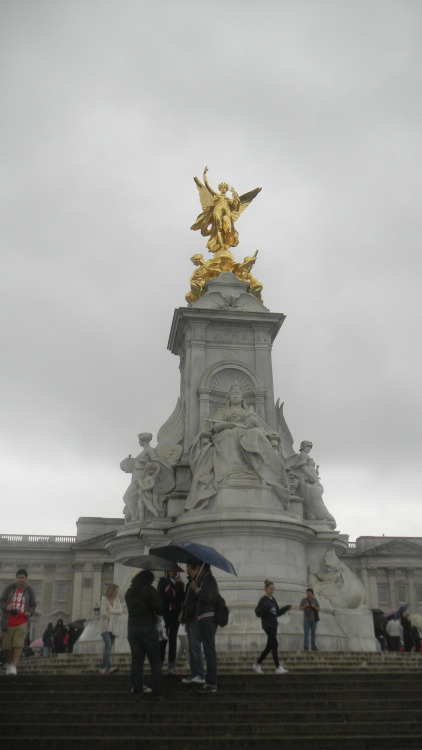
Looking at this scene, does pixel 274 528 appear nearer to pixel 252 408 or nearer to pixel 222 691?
pixel 252 408

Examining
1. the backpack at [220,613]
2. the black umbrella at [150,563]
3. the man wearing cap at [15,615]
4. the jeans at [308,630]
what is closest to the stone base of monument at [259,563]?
the jeans at [308,630]

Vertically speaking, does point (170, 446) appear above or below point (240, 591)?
above

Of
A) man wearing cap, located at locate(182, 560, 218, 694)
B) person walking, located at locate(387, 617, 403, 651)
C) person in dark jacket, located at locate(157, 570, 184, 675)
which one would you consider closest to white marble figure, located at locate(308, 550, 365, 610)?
person walking, located at locate(387, 617, 403, 651)

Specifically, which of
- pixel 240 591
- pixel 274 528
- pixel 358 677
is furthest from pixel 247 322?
pixel 358 677

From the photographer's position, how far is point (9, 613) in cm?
1209

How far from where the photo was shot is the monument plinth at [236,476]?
19.8 m

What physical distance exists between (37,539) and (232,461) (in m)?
45.5

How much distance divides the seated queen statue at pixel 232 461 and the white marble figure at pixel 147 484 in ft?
4.84

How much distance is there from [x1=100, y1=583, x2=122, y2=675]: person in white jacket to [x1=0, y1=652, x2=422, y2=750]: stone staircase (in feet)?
2.61

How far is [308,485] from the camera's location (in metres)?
24.0

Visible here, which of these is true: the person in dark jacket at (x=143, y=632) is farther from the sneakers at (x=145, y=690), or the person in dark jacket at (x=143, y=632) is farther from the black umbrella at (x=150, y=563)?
the black umbrella at (x=150, y=563)

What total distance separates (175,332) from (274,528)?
1000 centimetres

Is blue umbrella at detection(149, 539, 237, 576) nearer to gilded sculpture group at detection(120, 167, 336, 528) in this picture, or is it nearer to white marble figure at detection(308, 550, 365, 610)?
gilded sculpture group at detection(120, 167, 336, 528)

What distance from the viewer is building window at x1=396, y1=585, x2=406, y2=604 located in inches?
2231
